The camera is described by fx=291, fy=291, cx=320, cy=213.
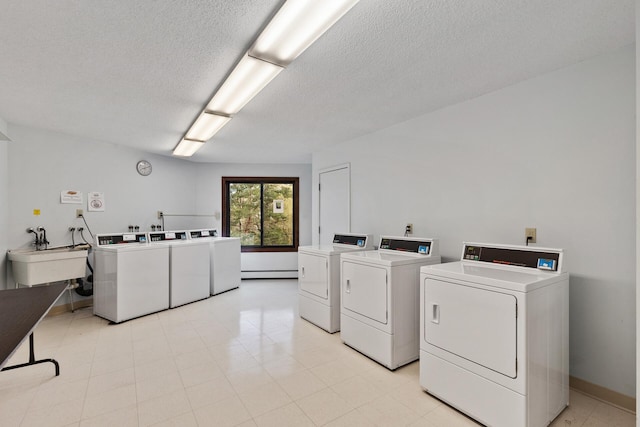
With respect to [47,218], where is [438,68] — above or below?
above

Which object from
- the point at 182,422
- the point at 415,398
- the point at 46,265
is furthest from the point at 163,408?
the point at 46,265

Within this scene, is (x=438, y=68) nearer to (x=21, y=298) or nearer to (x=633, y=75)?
(x=633, y=75)

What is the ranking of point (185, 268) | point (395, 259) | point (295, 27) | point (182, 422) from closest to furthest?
1. point (295, 27)
2. point (182, 422)
3. point (395, 259)
4. point (185, 268)

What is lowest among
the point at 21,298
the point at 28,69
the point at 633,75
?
the point at 21,298

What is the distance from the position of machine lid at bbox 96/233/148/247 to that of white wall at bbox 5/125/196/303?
558mm

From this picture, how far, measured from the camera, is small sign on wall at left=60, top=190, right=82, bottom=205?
13.1 ft

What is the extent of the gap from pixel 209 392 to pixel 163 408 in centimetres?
30

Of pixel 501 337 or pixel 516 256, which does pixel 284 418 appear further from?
pixel 516 256

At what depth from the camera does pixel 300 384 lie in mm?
2256

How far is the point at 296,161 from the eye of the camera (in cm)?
573

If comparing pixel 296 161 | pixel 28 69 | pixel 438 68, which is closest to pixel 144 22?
pixel 28 69

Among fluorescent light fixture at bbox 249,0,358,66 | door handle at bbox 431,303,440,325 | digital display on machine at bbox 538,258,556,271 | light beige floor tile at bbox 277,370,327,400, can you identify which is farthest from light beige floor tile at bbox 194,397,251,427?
fluorescent light fixture at bbox 249,0,358,66

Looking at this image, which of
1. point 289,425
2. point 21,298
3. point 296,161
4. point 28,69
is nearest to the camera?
point 289,425

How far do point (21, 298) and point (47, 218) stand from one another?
2479 millimetres
